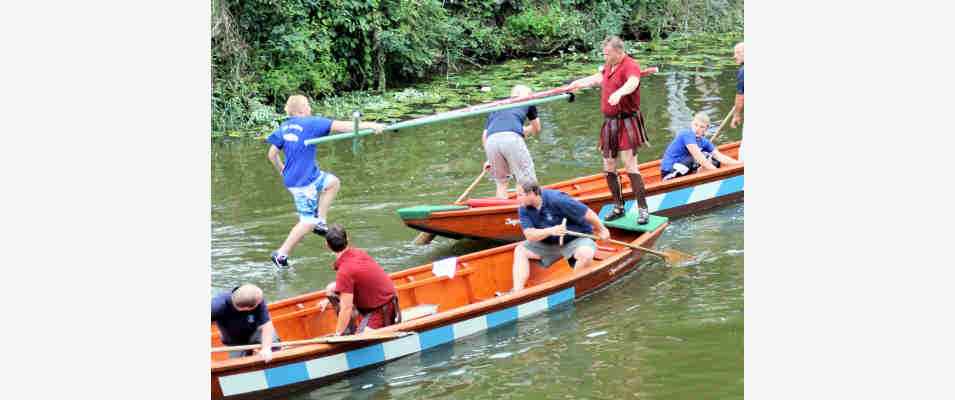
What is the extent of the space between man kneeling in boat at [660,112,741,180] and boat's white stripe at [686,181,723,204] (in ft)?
0.43

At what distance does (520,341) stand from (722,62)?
11.4 m

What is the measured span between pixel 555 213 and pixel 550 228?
0.10 m

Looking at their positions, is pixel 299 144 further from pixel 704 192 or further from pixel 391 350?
pixel 704 192

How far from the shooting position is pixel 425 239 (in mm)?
8070

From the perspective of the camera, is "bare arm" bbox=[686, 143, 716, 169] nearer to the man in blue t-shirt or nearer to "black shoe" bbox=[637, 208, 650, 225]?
"black shoe" bbox=[637, 208, 650, 225]

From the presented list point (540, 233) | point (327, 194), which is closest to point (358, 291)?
point (540, 233)

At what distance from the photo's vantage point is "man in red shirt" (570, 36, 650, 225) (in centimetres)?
705

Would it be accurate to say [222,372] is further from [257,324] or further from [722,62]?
[722,62]

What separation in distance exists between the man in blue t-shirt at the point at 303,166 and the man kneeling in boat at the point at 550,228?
1174mm

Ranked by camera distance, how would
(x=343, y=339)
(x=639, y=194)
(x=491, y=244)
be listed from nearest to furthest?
(x=343, y=339), (x=639, y=194), (x=491, y=244)

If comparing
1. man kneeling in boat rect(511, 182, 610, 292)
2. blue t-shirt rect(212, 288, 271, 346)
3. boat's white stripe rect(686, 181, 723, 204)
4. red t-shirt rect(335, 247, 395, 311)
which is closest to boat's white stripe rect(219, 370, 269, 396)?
blue t-shirt rect(212, 288, 271, 346)

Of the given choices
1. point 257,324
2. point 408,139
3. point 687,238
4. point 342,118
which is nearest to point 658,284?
point 687,238

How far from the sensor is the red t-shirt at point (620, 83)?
278 inches

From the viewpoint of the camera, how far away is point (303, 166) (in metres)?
7.18
